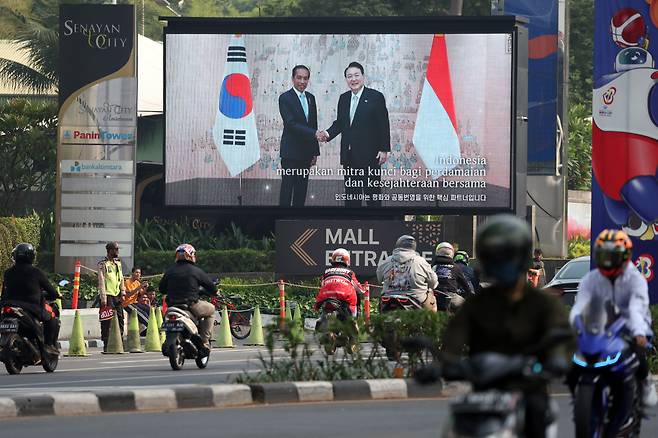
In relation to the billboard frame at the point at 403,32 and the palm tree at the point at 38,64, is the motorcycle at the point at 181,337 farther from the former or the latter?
the palm tree at the point at 38,64

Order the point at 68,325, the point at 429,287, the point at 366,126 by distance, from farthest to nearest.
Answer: the point at 366,126 < the point at 68,325 < the point at 429,287

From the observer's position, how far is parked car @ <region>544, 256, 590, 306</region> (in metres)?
27.5

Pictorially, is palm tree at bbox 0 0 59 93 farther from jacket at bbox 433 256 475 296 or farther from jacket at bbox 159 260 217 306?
jacket at bbox 159 260 217 306

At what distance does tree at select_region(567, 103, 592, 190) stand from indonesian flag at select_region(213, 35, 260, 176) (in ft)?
86.5

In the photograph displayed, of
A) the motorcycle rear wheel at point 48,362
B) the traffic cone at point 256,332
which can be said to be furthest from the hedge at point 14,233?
the motorcycle rear wheel at point 48,362

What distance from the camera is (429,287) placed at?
21656 mm

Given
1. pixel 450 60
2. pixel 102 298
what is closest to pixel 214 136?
pixel 450 60

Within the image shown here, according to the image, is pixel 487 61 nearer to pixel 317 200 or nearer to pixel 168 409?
pixel 317 200

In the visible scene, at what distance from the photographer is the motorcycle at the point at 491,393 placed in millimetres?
7281

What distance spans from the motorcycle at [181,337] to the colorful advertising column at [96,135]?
17525mm

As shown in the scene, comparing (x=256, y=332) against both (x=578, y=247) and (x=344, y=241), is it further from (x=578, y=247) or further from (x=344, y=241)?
(x=578, y=247)

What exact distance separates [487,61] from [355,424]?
26.0m

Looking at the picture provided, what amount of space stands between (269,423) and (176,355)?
24.3 ft

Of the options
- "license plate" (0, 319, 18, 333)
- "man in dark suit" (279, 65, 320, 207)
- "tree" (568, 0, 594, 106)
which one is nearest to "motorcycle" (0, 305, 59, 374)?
"license plate" (0, 319, 18, 333)
